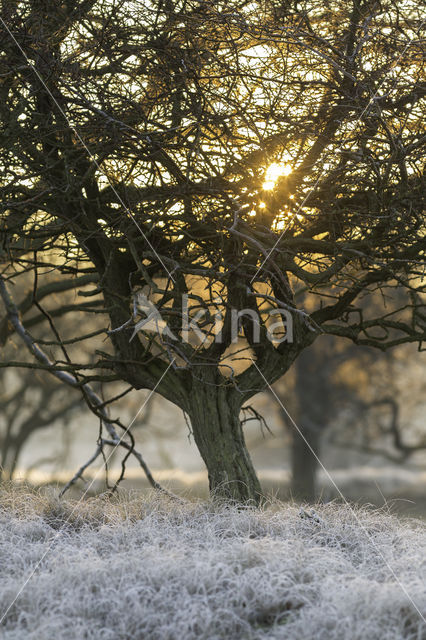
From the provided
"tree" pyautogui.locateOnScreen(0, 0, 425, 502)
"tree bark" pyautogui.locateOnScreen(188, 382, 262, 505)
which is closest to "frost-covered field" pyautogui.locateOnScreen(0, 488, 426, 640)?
"tree bark" pyautogui.locateOnScreen(188, 382, 262, 505)

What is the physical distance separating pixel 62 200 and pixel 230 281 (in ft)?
5.24

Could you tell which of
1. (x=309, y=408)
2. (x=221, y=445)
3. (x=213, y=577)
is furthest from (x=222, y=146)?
(x=309, y=408)

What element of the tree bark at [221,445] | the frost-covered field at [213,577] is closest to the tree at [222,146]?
the tree bark at [221,445]

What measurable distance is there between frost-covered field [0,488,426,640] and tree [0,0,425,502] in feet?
2.92

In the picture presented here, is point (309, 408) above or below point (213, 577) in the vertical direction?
above

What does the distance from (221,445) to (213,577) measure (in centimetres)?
202

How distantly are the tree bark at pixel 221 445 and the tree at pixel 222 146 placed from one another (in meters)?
0.01

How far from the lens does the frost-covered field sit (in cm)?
376

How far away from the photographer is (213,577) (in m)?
4.16

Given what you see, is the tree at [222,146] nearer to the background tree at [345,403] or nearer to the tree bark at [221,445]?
the tree bark at [221,445]

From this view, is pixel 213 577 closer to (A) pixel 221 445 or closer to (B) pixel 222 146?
(A) pixel 221 445

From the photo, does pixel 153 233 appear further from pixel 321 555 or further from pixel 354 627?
pixel 354 627

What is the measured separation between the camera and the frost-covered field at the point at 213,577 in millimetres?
3762

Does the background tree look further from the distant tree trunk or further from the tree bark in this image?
the tree bark
